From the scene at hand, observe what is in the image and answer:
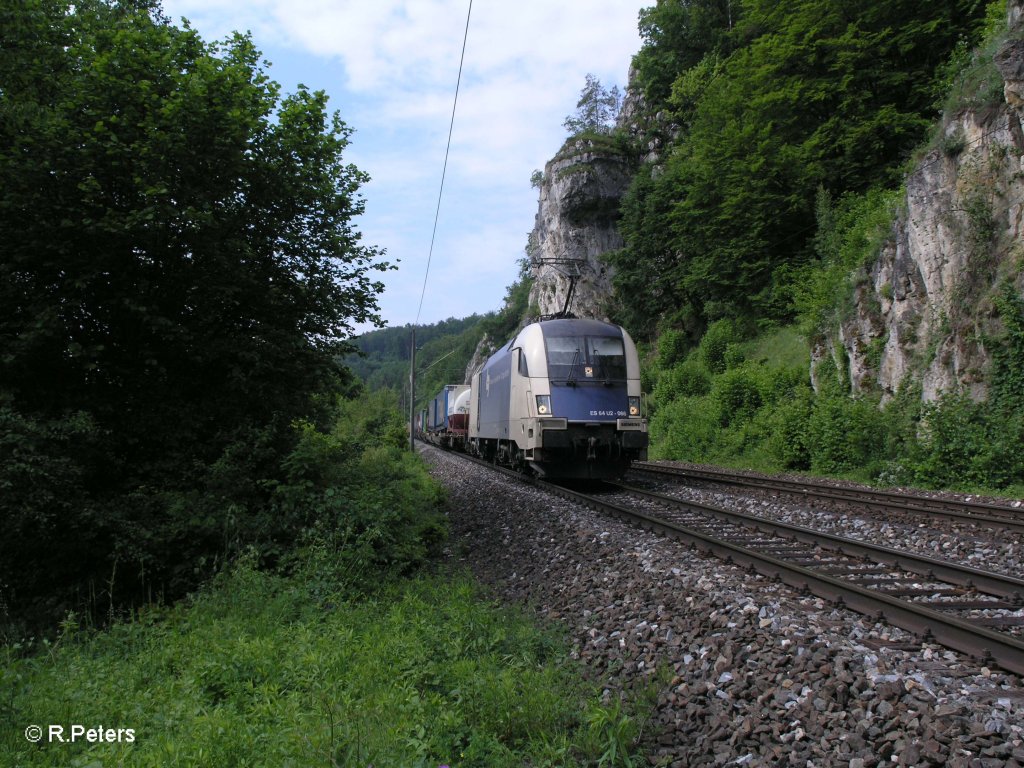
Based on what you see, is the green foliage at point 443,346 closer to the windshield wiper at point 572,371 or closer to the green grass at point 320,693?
the windshield wiper at point 572,371

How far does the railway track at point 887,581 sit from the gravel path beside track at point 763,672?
16 centimetres

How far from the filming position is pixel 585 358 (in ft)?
40.7

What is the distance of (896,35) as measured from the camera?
21.7 m

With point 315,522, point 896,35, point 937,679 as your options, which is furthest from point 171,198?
point 896,35

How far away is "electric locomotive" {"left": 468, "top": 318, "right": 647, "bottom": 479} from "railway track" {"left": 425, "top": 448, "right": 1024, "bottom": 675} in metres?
3.39

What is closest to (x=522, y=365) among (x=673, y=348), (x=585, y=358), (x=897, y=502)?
(x=585, y=358)

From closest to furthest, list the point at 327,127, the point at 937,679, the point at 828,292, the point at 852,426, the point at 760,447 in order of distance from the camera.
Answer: the point at 937,679 → the point at 327,127 → the point at 852,426 → the point at 760,447 → the point at 828,292

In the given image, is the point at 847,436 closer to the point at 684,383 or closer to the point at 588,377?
the point at 588,377

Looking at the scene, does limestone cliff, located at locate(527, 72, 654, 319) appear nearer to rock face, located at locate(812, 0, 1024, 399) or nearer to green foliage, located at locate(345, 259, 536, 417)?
green foliage, located at locate(345, 259, 536, 417)

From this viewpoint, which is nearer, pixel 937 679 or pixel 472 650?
pixel 937 679

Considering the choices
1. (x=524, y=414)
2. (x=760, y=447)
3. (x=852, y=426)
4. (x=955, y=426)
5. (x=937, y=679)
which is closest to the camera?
(x=937, y=679)

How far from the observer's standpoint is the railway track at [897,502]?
8.02 meters

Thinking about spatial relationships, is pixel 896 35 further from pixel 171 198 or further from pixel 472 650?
pixel 472 650

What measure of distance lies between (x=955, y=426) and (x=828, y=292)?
784 cm
